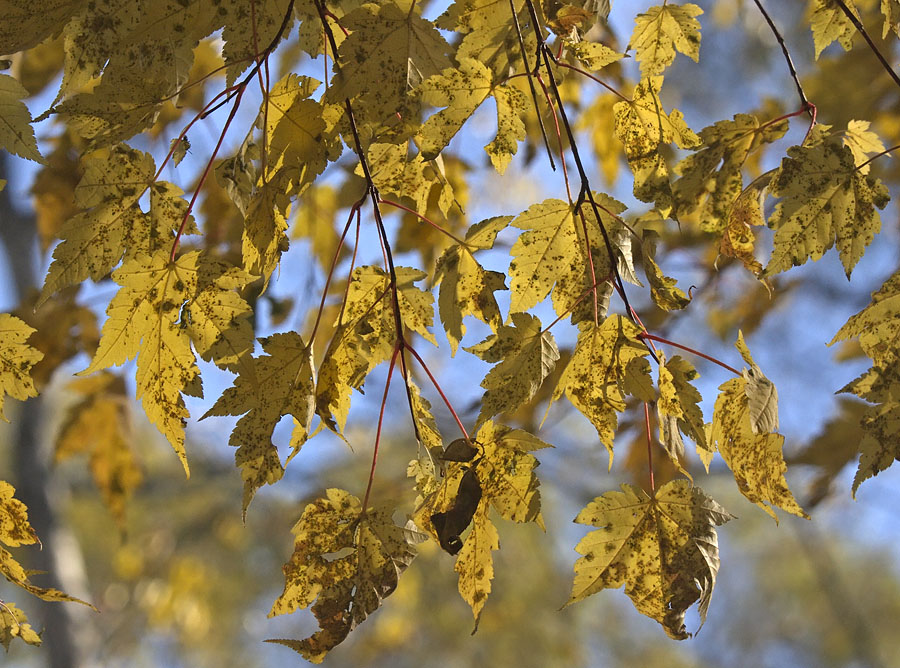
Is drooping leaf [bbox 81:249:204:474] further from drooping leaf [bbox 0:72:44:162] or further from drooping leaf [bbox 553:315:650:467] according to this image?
drooping leaf [bbox 553:315:650:467]

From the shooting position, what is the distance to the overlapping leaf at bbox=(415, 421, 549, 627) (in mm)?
615

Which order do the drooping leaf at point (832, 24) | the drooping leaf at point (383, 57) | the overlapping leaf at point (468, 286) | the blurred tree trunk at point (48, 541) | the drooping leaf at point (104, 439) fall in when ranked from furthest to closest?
the blurred tree trunk at point (48, 541)
the drooping leaf at point (104, 439)
the drooping leaf at point (832, 24)
the overlapping leaf at point (468, 286)
the drooping leaf at point (383, 57)

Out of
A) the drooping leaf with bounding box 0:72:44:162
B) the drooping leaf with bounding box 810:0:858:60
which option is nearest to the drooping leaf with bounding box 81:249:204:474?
the drooping leaf with bounding box 0:72:44:162

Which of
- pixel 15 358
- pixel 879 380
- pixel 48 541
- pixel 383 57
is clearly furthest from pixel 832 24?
pixel 48 541

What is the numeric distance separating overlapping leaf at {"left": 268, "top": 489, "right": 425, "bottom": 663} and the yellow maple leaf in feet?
0.85

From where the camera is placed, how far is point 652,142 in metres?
0.71

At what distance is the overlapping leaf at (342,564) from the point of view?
2.00 ft

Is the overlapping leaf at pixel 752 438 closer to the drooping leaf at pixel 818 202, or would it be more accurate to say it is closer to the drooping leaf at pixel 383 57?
the drooping leaf at pixel 818 202

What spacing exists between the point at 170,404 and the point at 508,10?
1.49 feet

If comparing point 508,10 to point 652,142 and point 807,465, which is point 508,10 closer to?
point 652,142

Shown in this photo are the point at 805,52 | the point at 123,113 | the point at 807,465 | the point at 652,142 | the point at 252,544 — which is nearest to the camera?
the point at 123,113

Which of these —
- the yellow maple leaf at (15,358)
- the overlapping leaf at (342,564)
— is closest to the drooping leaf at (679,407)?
the overlapping leaf at (342,564)

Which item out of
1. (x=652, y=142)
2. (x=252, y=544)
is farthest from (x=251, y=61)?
(x=252, y=544)

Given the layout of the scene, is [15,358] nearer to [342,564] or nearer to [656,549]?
[342,564]
